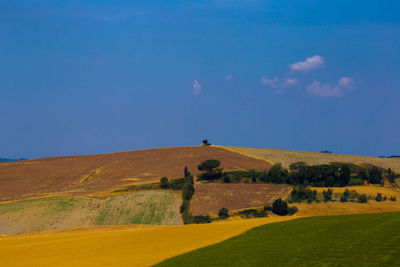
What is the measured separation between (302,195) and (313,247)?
34.7 metres

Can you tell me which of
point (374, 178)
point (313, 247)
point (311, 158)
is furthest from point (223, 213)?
point (311, 158)

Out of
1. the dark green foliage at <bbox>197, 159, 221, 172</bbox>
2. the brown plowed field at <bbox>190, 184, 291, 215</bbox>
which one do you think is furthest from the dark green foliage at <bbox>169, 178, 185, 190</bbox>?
the dark green foliage at <bbox>197, 159, 221, 172</bbox>

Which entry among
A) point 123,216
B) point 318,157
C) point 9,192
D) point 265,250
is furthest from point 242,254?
point 318,157

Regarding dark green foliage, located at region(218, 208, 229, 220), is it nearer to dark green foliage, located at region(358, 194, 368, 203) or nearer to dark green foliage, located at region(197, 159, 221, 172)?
dark green foliage, located at region(358, 194, 368, 203)

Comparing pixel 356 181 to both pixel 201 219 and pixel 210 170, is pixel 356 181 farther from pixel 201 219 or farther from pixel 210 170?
Result: pixel 201 219

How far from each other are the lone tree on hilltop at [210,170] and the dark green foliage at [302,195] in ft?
56.5

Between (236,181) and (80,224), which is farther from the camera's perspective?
(236,181)

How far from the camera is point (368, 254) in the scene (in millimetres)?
16266

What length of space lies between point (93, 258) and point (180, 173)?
4850 centimetres

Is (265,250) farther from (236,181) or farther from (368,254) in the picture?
(236,181)

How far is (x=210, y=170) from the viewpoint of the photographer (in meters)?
70.5

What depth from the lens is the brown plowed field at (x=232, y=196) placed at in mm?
49406

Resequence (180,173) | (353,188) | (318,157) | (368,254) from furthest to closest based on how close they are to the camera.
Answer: (318,157) → (180,173) → (353,188) → (368,254)

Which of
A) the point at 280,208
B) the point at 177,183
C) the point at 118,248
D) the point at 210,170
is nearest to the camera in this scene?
the point at 118,248
